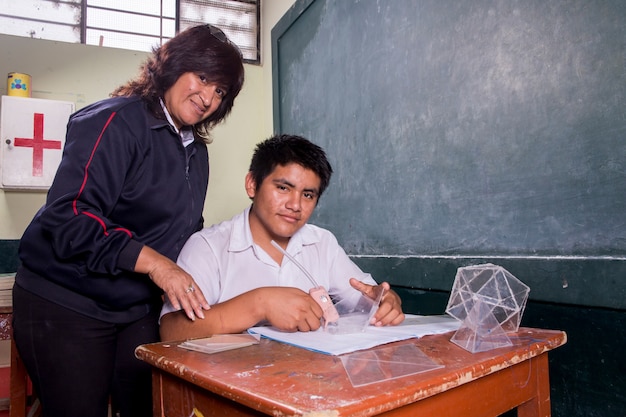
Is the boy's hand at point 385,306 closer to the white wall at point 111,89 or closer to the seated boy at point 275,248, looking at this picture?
the seated boy at point 275,248

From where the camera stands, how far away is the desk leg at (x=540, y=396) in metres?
0.95

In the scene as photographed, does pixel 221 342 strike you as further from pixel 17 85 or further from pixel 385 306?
pixel 17 85

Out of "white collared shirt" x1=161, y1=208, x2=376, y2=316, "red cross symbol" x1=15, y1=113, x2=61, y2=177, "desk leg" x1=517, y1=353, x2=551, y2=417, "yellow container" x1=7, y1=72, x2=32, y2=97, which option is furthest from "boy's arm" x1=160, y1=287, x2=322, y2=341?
"yellow container" x1=7, y1=72, x2=32, y2=97

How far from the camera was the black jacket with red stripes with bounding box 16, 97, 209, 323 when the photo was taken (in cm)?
105

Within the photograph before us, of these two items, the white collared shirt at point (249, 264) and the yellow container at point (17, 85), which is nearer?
the white collared shirt at point (249, 264)

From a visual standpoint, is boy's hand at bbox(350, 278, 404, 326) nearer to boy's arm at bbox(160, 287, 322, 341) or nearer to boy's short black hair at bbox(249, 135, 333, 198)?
boy's arm at bbox(160, 287, 322, 341)

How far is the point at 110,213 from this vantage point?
3.91 ft

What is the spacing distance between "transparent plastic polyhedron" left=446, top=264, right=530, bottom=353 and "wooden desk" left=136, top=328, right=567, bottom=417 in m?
0.04

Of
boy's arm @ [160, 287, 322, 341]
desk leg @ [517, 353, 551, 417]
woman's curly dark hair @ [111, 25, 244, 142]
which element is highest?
woman's curly dark hair @ [111, 25, 244, 142]

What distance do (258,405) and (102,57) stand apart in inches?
128

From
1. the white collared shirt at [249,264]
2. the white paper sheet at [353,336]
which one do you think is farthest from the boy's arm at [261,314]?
the white collared shirt at [249,264]

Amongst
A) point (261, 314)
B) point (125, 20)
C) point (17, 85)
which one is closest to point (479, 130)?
point (261, 314)

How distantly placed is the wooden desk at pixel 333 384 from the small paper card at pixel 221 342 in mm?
21

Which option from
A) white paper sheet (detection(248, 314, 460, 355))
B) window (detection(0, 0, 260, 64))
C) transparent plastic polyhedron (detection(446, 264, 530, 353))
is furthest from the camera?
window (detection(0, 0, 260, 64))
